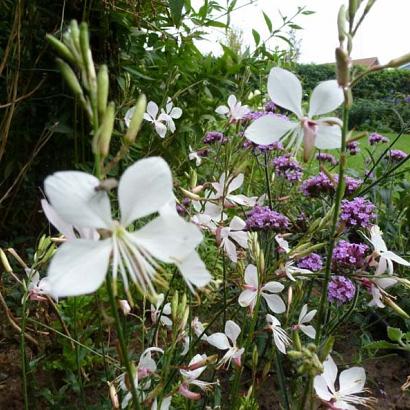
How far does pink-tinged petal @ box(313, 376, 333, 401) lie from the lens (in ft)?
2.59

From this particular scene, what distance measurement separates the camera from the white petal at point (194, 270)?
48cm

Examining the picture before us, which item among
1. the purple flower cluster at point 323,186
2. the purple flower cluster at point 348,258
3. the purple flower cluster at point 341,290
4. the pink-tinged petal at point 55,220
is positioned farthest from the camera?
the purple flower cluster at point 323,186

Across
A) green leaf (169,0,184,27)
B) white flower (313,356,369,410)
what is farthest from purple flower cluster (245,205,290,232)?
green leaf (169,0,184,27)

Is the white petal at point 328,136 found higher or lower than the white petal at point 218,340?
higher

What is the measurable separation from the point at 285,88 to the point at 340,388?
0.53 m

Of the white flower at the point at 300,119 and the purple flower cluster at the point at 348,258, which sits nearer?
the white flower at the point at 300,119

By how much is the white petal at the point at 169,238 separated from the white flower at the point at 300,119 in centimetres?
24

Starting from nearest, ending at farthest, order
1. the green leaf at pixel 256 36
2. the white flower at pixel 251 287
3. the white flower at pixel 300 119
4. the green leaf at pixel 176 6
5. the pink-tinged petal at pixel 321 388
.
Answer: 1. the white flower at pixel 300 119
2. the pink-tinged petal at pixel 321 388
3. the white flower at pixel 251 287
4. the green leaf at pixel 176 6
5. the green leaf at pixel 256 36

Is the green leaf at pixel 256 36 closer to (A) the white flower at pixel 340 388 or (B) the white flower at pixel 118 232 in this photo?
(A) the white flower at pixel 340 388

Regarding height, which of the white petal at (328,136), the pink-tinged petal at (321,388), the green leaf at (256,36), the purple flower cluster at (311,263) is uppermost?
the green leaf at (256,36)

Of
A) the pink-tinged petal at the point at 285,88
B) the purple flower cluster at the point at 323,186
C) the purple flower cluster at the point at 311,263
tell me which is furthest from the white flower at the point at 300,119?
the purple flower cluster at the point at 323,186

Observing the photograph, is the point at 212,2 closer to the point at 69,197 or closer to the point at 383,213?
the point at 383,213

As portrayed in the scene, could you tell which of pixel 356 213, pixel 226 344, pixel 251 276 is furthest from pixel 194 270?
pixel 356 213

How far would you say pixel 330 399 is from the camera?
81cm
